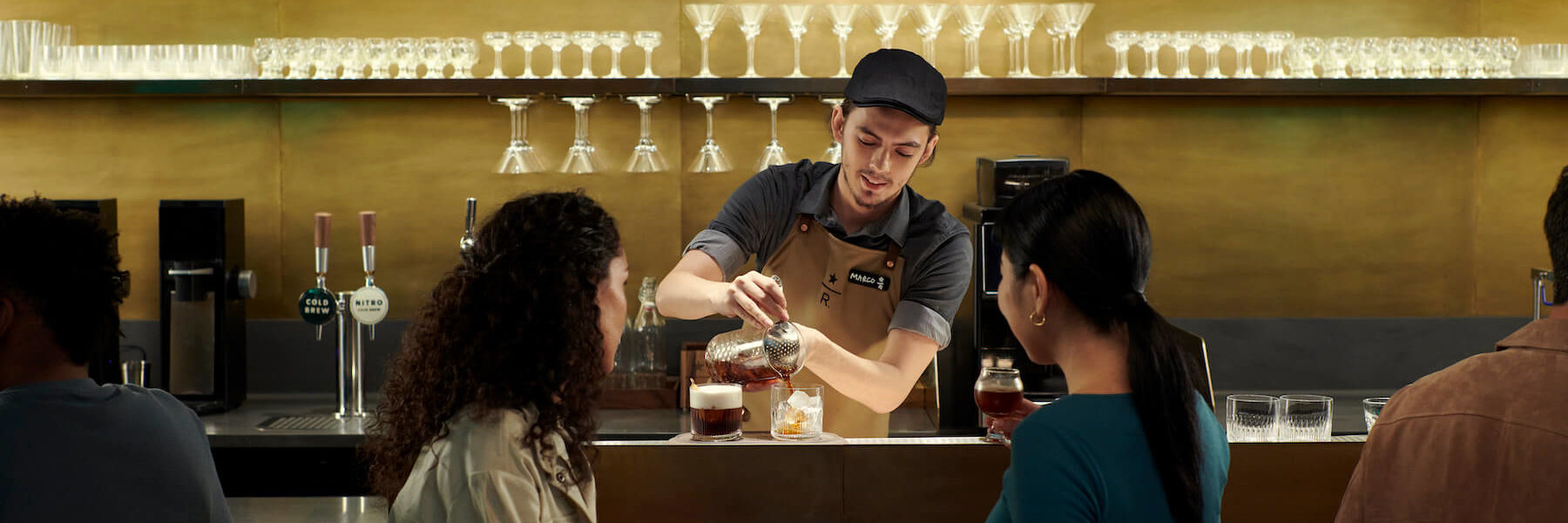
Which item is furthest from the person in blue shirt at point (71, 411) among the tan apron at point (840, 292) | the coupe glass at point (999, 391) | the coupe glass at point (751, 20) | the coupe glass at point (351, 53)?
the coupe glass at point (751, 20)

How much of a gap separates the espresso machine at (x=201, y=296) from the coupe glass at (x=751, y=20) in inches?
62.3

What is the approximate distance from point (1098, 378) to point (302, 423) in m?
2.82

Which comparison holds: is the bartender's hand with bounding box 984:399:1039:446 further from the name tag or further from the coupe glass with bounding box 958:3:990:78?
the coupe glass with bounding box 958:3:990:78

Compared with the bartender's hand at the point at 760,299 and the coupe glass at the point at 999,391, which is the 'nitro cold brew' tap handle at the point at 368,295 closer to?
the bartender's hand at the point at 760,299

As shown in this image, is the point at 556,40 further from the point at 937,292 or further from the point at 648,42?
the point at 937,292

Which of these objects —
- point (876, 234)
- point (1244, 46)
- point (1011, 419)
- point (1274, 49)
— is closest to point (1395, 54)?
point (1274, 49)

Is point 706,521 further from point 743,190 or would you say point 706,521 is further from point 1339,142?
point 1339,142

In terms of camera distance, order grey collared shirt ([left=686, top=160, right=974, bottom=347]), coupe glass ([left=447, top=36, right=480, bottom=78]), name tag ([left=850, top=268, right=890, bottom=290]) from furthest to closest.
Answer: coupe glass ([left=447, top=36, right=480, bottom=78]) → name tag ([left=850, top=268, right=890, bottom=290]) → grey collared shirt ([left=686, top=160, right=974, bottom=347])

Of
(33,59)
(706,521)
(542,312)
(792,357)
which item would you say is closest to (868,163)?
(792,357)

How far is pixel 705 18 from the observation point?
3754 mm

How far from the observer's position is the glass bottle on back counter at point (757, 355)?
1986 mm

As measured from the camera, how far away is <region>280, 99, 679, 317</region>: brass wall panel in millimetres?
4070

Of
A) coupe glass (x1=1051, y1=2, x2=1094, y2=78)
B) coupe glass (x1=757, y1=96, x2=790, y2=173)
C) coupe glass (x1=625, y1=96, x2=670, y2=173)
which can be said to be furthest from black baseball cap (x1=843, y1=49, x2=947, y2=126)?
coupe glass (x1=1051, y1=2, x2=1094, y2=78)

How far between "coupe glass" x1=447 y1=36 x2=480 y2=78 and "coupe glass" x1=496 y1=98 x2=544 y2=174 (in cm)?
14
